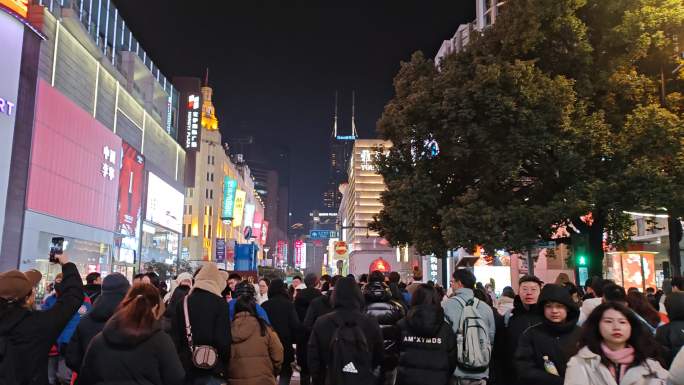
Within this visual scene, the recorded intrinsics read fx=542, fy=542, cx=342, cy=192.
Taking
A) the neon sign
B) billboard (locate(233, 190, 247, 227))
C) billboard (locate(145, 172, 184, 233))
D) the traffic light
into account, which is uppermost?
the neon sign

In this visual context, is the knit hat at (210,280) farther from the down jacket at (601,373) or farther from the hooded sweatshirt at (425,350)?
the down jacket at (601,373)

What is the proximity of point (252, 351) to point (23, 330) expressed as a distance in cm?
193

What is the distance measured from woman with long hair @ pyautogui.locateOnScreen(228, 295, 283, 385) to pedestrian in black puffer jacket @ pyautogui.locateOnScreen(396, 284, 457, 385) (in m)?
1.24

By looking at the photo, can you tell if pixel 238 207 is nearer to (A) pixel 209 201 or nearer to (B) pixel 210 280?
(A) pixel 209 201

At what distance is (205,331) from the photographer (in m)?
4.93

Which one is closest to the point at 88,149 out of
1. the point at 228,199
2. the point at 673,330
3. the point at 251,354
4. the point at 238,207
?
the point at 251,354

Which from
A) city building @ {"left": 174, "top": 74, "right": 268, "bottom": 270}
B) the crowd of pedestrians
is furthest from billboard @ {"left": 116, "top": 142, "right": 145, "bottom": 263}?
the crowd of pedestrians

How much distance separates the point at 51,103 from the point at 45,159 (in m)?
3.62

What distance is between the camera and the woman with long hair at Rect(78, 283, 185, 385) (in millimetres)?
3547

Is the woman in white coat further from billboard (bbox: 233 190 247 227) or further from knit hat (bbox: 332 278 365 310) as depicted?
billboard (bbox: 233 190 247 227)

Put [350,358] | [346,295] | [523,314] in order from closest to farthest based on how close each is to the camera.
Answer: [350,358] → [346,295] → [523,314]

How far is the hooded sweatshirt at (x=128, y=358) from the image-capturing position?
3.55 m

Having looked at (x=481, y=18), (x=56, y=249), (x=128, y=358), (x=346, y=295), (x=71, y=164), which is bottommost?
(x=128, y=358)

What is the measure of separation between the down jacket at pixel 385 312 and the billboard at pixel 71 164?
3177 cm
